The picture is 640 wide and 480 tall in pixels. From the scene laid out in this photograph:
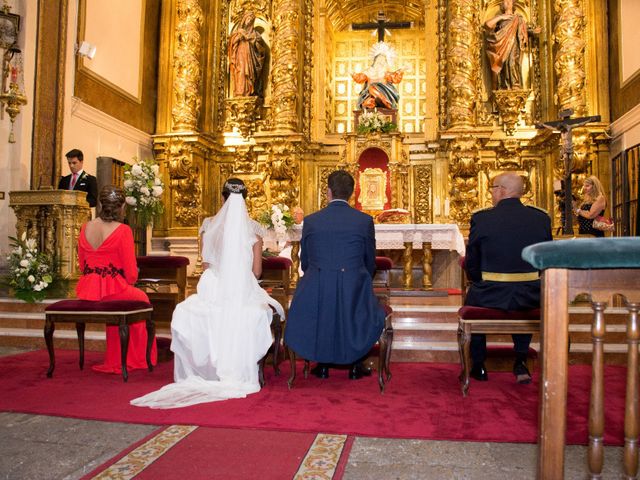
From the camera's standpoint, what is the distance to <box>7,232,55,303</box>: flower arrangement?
706 cm

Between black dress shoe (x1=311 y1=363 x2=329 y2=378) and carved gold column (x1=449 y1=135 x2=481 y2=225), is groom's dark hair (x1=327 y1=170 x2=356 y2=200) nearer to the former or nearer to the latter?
black dress shoe (x1=311 y1=363 x2=329 y2=378)

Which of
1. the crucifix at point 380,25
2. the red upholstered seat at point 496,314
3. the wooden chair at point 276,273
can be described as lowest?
the red upholstered seat at point 496,314

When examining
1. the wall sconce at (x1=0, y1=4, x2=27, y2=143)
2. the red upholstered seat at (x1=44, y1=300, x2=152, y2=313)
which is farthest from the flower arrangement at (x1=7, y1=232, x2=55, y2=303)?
the red upholstered seat at (x1=44, y1=300, x2=152, y2=313)

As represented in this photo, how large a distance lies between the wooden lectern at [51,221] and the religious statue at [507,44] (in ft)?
26.7

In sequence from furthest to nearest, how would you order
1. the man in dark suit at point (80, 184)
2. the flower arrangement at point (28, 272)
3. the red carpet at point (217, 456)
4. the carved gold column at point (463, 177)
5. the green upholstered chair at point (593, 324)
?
the carved gold column at point (463, 177)
the man in dark suit at point (80, 184)
the flower arrangement at point (28, 272)
the red carpet at point (217, 456)
the green upholstered chair at point (593, 324)

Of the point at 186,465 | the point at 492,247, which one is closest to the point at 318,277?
the point at 492,247

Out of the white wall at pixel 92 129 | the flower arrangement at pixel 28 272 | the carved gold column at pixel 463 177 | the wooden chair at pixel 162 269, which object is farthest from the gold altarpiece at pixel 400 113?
the wooden chair at pixel 162 269

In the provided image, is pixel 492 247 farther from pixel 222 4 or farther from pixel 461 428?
pixel 222 4

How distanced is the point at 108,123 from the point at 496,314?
8.56m

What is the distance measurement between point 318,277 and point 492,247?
4.49 ft

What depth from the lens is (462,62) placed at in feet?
35.1

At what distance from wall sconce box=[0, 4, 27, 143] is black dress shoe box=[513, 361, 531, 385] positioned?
754 centimetres

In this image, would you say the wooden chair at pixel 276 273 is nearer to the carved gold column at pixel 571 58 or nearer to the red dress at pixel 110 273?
the red dress at pixel 110 273

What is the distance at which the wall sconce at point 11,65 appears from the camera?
8039 mm
